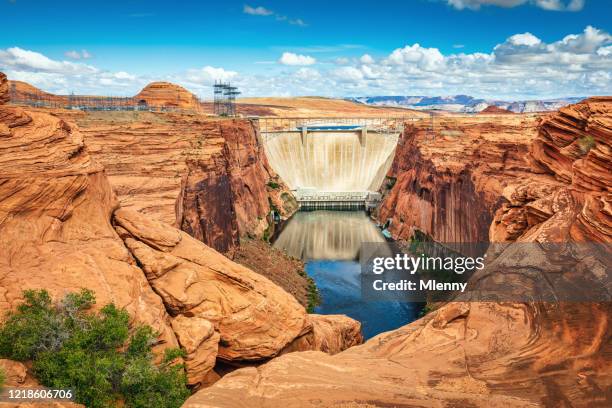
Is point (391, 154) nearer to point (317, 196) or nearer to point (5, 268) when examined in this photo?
point (317, 196)

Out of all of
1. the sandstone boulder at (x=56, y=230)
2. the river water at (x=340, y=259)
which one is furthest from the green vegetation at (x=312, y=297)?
the sandstone boulder at (x=56, y=230)

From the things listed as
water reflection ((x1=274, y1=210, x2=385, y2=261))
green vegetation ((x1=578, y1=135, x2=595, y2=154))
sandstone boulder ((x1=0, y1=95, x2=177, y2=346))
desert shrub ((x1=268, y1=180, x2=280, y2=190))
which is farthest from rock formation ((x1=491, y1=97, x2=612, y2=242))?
desert shrub ((x1=268, y1=180, x2=280, y2=190))

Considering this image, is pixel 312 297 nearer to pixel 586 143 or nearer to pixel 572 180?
pixel 586 143

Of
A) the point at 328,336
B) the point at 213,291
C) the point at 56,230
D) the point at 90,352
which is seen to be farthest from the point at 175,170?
the point at 90,352

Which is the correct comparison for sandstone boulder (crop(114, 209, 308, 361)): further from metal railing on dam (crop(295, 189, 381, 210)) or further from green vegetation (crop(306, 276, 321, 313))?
metal railing on dam (crop(295, 189, 381, 210))

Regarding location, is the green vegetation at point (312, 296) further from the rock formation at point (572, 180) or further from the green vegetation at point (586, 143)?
the green vegetation at point (586, 143)
